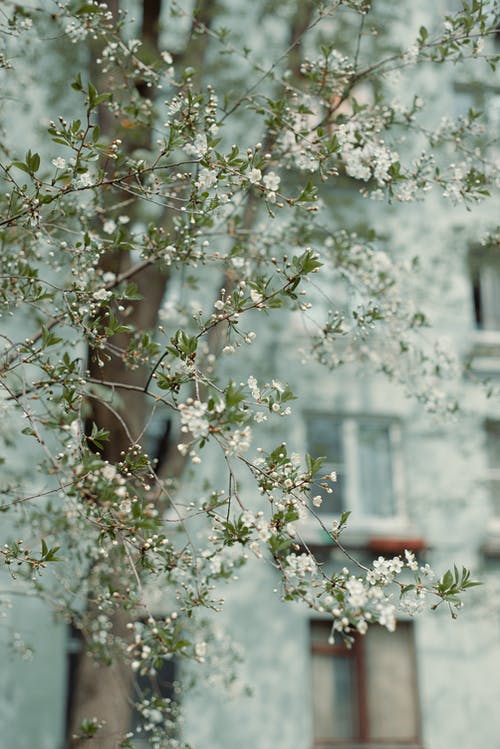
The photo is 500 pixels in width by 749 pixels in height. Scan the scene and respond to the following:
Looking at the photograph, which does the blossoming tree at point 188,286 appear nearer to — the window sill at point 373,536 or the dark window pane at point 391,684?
the window sill at point 373,536

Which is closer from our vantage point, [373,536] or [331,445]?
[373,536]

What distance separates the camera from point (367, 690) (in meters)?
13.1

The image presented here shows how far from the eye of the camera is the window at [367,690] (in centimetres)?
1288

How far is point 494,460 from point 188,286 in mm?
8717

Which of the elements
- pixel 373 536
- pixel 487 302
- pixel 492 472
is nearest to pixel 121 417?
pixel 373 536

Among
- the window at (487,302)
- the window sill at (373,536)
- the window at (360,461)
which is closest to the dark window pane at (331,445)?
the window at (360,461)

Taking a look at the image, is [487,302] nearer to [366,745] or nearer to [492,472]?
[492,472]

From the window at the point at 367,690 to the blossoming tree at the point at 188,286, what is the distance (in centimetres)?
456

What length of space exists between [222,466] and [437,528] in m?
3.33

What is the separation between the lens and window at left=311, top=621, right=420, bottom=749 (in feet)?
42.3

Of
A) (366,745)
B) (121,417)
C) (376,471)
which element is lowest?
(366,745)

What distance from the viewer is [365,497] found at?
45.8ft

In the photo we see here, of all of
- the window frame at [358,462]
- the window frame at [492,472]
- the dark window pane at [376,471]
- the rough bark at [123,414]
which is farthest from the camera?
the window frame at [492,472]

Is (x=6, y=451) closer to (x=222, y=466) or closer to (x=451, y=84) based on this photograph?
(x=222, y=466)
